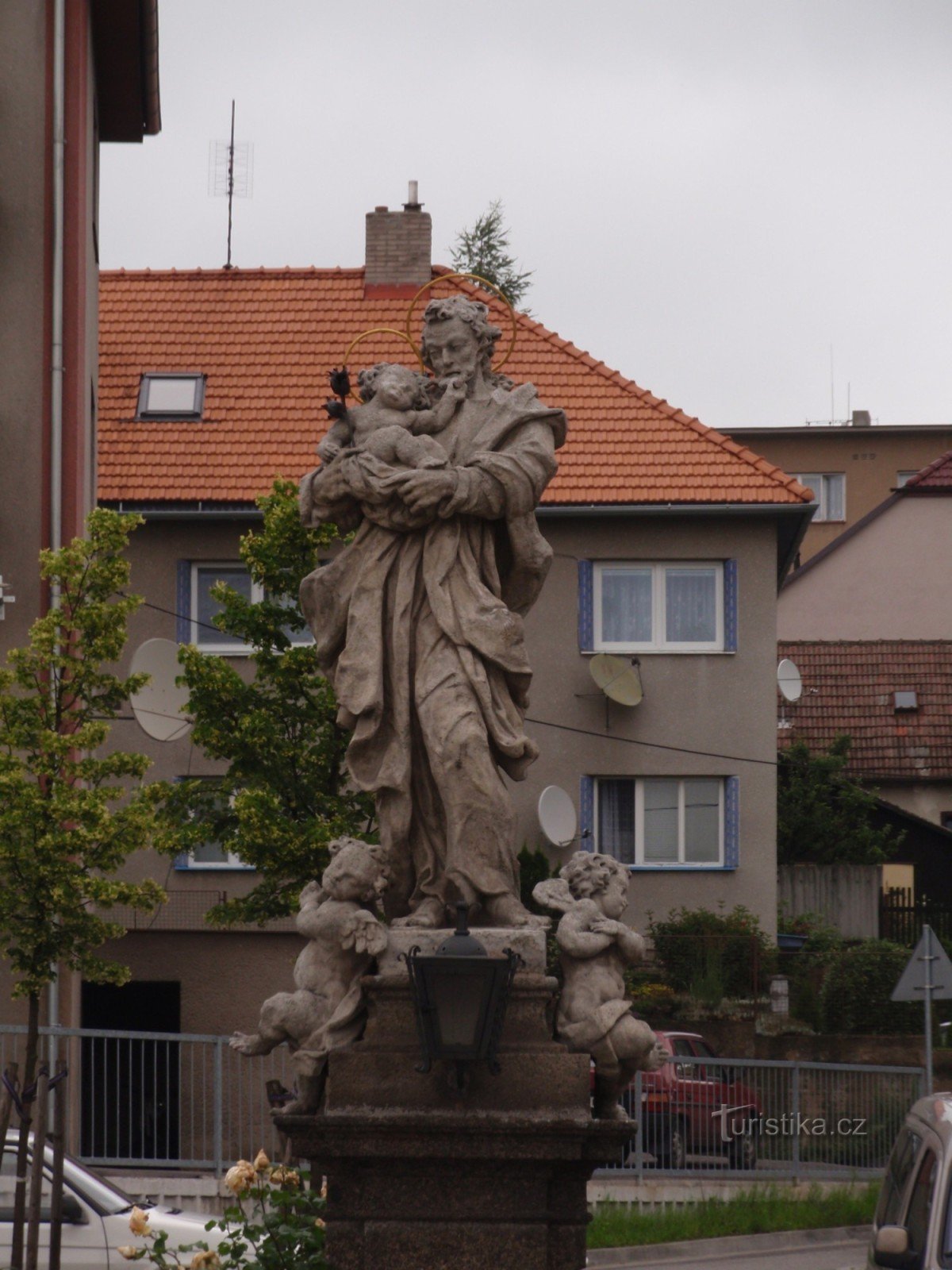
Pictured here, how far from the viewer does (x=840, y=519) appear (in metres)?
54.7

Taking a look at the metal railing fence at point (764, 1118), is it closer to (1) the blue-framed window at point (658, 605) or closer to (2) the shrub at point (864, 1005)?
(2) the shrub at point (864, 1005)

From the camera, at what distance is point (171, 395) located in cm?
2975

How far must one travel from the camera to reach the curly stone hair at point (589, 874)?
7.82m

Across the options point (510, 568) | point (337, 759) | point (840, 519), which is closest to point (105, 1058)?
point (337, 759)

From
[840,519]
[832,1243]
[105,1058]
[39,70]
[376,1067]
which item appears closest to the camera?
[376,1067]

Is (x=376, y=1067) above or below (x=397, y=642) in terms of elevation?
below

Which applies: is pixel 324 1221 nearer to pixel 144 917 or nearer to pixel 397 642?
pixel 397 642

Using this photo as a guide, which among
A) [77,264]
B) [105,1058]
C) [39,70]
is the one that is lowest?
[105,1058]

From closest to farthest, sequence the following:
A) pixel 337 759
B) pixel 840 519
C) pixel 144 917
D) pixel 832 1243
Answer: pixel 832 1243, pixel 337 759, pixel 144 917, pixel 840 519

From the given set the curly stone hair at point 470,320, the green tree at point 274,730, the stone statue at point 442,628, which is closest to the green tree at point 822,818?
the green tree at point 274,730

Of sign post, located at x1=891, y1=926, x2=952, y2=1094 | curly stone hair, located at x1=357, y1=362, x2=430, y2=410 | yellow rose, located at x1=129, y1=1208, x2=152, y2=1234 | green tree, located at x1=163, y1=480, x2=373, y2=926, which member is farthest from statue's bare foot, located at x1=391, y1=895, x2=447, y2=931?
green tree, located at x1=163, y1=480, x2=373, y2=926

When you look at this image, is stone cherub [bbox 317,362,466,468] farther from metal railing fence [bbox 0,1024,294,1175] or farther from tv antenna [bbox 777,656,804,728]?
tv antenna [bbox 777,656,804,728]

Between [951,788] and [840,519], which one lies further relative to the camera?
[840,519]

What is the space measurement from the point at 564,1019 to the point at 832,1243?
10688 mm
